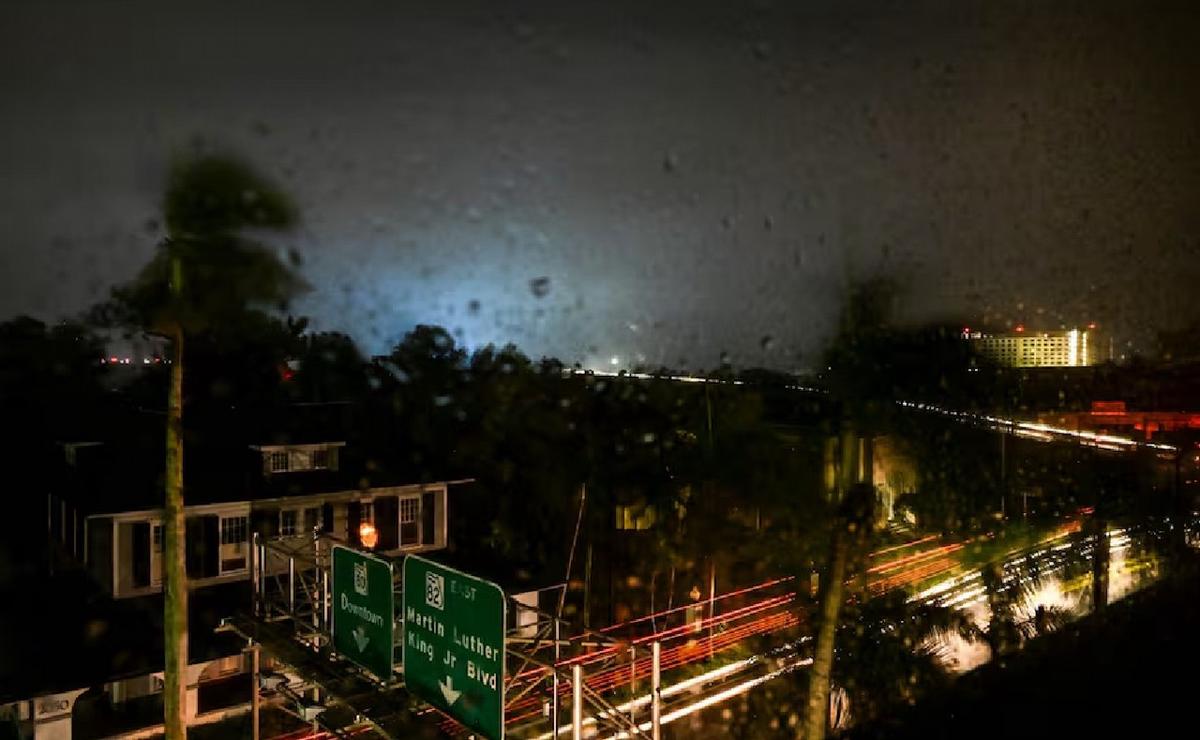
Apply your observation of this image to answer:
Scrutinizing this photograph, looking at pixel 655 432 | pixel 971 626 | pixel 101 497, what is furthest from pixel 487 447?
pixel 971 626

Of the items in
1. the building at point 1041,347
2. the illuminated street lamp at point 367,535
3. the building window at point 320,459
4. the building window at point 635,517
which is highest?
the building at point 1041,347

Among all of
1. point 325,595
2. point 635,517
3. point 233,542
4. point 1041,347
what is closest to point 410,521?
point 233,542

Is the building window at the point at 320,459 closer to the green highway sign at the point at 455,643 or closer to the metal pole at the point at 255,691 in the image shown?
the metal pole at the point at 255,691

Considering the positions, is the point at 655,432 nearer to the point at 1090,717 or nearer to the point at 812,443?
the point at 812,443

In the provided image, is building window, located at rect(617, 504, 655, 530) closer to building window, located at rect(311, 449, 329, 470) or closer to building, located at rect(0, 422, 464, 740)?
building, located at rect(0, 422, 464, 740)

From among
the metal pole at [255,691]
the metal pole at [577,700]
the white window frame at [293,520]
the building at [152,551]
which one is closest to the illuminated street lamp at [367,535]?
the building at [152,551]

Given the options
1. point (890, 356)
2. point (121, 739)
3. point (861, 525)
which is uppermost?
point (890, 356)
